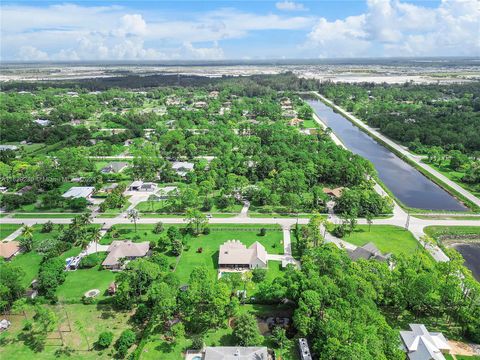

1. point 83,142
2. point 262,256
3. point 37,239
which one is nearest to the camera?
point 262,256

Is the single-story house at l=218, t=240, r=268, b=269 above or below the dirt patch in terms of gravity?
above

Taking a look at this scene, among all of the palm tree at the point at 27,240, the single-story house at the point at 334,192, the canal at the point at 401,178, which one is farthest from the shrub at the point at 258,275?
the canal at the point at 401,178

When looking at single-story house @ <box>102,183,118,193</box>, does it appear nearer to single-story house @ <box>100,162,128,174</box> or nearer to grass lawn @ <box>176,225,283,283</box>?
single-story house @ <box>100,162,128,174</box>

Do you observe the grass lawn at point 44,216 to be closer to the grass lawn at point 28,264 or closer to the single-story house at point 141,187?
the grass lawn at point 28,264

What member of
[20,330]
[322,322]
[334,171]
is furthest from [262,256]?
[334,171]

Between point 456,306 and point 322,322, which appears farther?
point 456,306

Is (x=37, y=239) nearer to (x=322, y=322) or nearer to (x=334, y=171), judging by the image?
(x=322, y=322)

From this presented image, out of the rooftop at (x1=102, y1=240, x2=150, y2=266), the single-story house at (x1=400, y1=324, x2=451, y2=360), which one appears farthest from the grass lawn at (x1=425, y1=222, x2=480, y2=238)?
the rooftop at (x1=102, y1=240, x2=150, y2=266)
